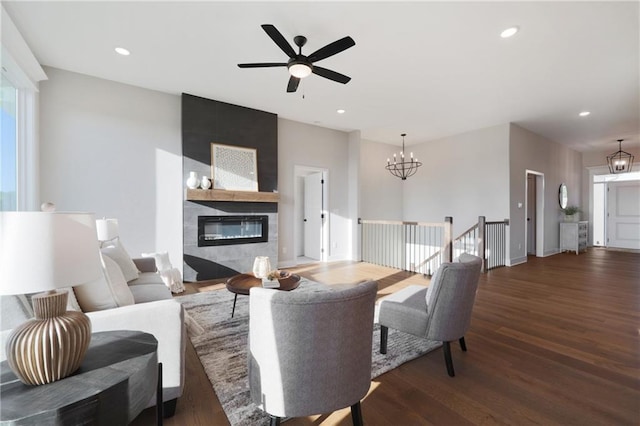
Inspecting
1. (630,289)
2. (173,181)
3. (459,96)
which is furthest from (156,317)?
(630,289)

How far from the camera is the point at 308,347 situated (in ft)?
4.11

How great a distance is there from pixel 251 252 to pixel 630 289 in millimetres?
6042

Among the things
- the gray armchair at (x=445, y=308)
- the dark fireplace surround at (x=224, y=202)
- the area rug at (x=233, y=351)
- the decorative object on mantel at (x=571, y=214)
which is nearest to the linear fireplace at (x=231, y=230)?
the dark fireplace surround at (x=224, y=202)

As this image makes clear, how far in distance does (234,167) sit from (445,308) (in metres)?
4.18

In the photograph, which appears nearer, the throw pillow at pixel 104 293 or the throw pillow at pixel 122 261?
the throw pillow at pixel 104 293

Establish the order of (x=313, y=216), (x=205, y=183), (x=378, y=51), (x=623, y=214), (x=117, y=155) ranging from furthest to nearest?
1. (x=623, y=214)
2. (x=313, y=216)
3. (x=205, y=183)
4. (x=117, y=155)
5. (x=378, y=51)

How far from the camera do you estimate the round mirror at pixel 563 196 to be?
25.2 feet

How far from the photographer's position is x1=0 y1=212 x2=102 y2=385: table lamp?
908 mm

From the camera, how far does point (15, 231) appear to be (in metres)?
0.91

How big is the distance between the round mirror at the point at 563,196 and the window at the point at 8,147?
1105 cm

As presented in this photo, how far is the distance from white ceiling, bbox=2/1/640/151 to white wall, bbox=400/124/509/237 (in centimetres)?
101

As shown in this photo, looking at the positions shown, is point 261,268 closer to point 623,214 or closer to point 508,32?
point 508,32

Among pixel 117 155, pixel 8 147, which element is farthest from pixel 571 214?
pixel 8 147

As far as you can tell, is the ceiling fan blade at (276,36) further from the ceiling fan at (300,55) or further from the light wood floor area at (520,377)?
the light wood floor area at (520,377)
